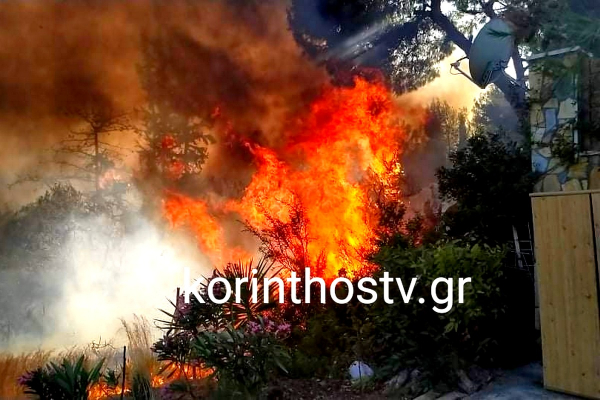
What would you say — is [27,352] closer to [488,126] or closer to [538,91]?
[538,91]

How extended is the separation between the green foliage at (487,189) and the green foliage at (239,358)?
363 centimetres

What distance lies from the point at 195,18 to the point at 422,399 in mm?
9210

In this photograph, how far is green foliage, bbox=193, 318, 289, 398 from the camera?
16.9 ft

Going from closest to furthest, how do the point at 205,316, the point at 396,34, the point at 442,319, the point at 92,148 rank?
the point at 442,319 < the point at 205,316 < the point at 92,148 < the point at 396,34

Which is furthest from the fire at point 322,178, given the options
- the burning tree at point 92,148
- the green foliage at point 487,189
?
the green foliage at point 487,189

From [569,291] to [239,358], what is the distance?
3.23m

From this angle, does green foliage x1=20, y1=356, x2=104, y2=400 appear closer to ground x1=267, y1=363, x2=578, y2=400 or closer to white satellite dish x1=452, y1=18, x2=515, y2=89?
ground x1=267, y1=363, x2=578, y2=400

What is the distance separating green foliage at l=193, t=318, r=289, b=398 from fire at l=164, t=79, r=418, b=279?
4.82 metres

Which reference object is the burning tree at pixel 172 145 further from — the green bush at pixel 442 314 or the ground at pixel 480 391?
the green bush at pixel 442 314

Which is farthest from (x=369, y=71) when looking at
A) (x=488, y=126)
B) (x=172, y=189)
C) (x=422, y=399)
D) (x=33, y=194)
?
(x=422, y=399)

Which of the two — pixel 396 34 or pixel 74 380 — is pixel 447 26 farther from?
pixel 74 380

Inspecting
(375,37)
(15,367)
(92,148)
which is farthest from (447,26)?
(15,367)

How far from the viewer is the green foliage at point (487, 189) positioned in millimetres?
7234

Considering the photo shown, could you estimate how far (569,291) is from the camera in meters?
5.06
